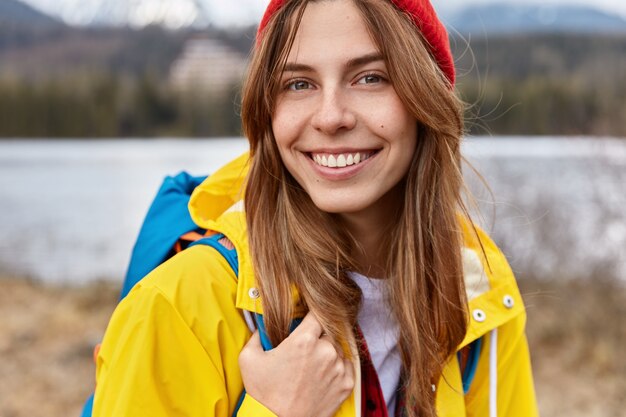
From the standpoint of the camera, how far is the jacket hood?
1.54m

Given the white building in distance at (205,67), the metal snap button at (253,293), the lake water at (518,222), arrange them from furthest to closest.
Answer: the white building in distance at (205,67) < the lake water at (518,222) < the metal snap button at (253,293)

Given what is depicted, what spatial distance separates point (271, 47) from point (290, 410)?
81cm

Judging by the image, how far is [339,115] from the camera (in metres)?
1.52

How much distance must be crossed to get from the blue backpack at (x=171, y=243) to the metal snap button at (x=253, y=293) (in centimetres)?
5

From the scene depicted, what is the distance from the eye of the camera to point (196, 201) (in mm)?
1643

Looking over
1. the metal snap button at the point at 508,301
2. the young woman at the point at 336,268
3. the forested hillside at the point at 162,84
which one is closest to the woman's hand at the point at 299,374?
the young woman at the point at 336,268

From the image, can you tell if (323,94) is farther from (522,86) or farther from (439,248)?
(522,86)

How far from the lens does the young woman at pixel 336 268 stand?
1.40 meters

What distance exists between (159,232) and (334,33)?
61cm

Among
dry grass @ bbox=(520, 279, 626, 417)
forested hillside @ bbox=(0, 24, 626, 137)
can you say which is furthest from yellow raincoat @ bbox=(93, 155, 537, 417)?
dry grass @ bbox=(520, 279, 626, 417)

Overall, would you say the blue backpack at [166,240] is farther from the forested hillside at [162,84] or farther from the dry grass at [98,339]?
the dry grass at [98,339]

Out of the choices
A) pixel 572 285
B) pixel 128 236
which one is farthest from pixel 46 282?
pixel 572 285

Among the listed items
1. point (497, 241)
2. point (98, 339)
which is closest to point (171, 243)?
point (98, 339)

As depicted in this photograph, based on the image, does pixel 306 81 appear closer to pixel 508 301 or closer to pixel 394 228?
pixel 394 228
